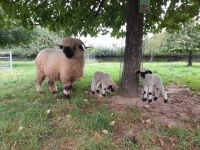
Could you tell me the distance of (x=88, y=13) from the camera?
31.2 ft

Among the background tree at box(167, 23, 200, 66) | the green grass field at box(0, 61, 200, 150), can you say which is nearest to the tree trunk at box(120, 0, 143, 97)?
the green grass field at box(0, 61, 200, 150)

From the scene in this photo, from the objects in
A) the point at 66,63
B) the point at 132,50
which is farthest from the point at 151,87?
the point at 66,63

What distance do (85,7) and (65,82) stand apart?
302 cm

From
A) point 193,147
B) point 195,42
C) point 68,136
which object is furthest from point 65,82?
point 195,42

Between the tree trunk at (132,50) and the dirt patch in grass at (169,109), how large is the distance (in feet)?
0.94

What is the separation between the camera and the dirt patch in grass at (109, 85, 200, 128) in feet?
20.2

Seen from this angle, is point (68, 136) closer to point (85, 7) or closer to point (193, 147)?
point (193, 147)

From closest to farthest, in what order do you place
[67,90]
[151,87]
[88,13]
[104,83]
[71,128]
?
[71,128], [151,87], [104,83], [67,90], [88,13]

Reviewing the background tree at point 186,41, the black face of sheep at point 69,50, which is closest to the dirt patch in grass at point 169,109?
the black face of sheep at point 69,50

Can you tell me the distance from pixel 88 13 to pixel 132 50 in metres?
2.87

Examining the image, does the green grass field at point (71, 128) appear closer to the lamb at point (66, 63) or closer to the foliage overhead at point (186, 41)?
the lamb at point (66, 63)

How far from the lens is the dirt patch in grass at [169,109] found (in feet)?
20.2

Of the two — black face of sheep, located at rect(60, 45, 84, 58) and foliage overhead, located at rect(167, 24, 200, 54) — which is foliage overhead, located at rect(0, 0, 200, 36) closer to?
black face of sheep, located at rect(60, 45, 84, 58)

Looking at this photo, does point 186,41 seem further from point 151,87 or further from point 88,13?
point 151,87
